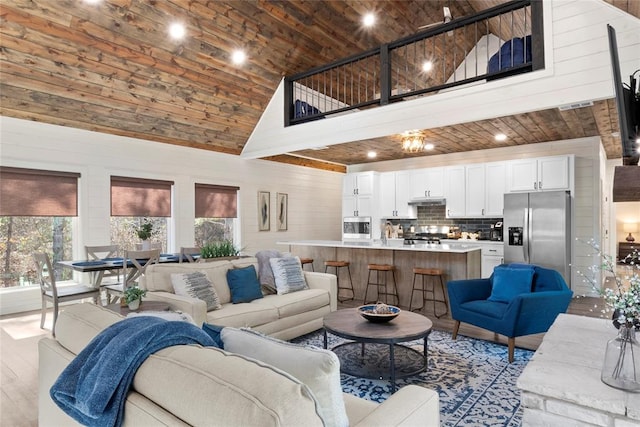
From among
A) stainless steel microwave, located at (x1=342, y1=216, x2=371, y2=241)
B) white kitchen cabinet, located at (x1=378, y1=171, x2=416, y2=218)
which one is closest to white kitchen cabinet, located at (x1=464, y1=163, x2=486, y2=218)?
white kitchen cabinet, located at (x1=378, y1=171, x2=416, y2=218)

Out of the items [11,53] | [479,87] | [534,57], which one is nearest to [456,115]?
[479,87]

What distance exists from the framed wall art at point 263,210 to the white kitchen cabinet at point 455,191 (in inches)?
147

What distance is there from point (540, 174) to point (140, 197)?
6792 mm

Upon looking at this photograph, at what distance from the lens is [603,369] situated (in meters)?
1.49

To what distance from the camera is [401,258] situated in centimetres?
575

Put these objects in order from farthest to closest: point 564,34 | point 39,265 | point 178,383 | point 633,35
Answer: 1. point 39,265
2. point 564,34
3. point 633,35
4. point 178,383

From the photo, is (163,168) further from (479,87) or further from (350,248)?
(479,87)

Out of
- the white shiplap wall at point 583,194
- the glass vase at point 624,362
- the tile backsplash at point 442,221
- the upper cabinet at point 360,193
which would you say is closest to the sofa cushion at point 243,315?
the glass vase at point 624,362

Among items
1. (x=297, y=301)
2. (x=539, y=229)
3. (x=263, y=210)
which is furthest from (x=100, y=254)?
(x=539, y=229)

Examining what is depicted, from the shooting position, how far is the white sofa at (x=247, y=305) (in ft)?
11.0

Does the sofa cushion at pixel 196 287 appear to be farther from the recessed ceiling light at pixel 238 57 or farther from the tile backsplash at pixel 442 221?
the tile backsplash at pixel 442 221

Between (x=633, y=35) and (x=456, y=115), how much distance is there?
1.79m

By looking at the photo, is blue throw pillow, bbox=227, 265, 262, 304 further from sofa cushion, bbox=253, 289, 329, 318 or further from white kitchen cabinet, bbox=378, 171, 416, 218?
white kitchen cabinet, bbox=378, 171, 416, 218

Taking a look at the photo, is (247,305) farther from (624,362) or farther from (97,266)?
(624,362)
